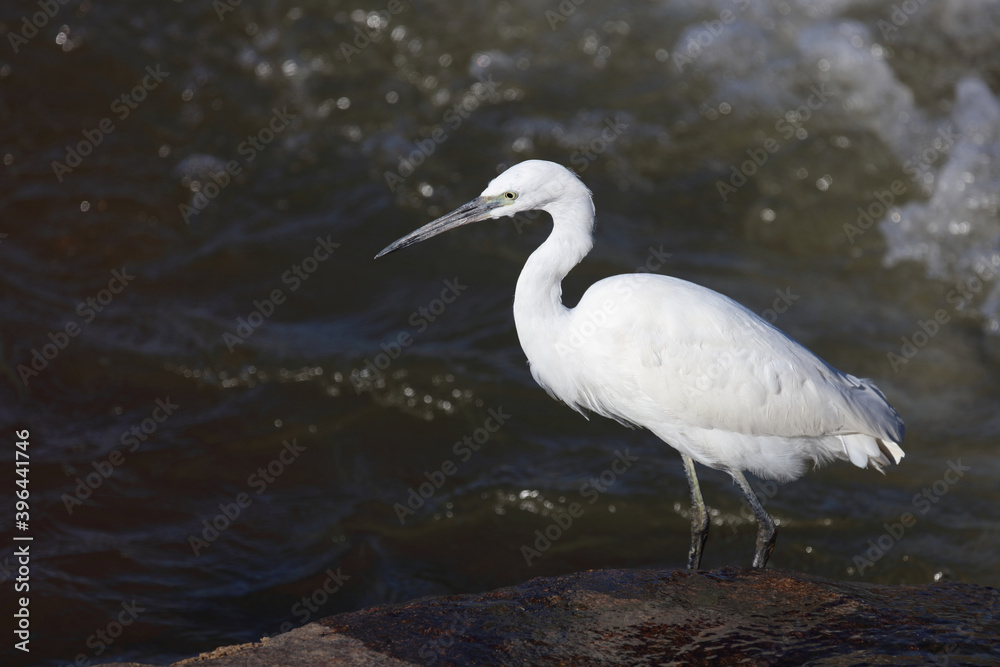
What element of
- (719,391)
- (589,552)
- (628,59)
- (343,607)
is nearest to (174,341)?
(343,607)

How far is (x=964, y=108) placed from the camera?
10477mm

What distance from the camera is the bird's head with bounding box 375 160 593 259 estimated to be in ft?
16.0

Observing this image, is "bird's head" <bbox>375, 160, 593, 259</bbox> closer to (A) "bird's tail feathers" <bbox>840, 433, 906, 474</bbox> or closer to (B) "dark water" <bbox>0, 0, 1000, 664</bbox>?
(A) "bird's tail feathers" <bbox>840, 433, 906, 474</bbox>

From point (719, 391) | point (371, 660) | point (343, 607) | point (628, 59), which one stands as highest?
point (628, 59)

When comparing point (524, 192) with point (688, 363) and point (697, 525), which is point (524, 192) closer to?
point (688, 363)

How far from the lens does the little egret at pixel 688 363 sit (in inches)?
193

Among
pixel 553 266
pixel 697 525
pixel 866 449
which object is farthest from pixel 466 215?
pixel 866 449

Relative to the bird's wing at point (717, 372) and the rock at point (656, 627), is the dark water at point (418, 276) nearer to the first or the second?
the bird's wing at point (717, 372)

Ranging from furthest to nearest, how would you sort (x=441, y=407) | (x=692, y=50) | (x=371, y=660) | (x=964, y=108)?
(x=692, y=50), (x=964, y=108), (x=441, y=407), (x=371, y=660)

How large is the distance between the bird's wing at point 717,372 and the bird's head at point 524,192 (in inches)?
23.9

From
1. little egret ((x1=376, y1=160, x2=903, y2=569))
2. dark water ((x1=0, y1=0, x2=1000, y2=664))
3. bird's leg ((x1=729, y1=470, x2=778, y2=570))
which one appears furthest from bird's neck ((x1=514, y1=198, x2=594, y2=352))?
dark water ((x1=0, y1=0, x2=1000, y2=664))

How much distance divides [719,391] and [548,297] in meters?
1.03

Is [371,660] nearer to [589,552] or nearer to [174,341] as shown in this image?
[589,552]

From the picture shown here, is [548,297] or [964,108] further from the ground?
[964,108]
